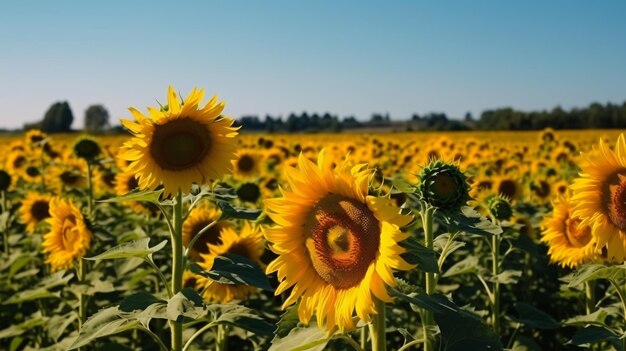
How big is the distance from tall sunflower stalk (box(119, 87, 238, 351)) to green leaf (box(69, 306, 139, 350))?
10.6 inches

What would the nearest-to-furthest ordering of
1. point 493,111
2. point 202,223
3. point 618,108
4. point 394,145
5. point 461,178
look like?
point 461,178, point 202,223, point 394,145, point 618,108, point 493,111

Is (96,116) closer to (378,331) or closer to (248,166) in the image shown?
(248,166)

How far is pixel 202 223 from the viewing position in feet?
15.3

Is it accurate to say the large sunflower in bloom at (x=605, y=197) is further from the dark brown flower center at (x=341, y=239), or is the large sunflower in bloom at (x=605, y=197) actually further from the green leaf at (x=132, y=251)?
the green leaf at (x=132, y=251)

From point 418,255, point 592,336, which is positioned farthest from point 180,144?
point 592,336

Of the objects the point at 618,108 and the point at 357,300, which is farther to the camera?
the point at 618,108

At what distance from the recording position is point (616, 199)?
2.94m

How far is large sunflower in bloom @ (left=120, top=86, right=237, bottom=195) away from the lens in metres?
2.95

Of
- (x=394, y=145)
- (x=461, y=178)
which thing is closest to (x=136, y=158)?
(x=461, y=178)

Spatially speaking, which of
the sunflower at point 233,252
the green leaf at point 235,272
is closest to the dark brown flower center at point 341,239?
the green leaf at point 235,272

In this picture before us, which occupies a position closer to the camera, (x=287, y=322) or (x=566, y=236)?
(x=287, y=322)

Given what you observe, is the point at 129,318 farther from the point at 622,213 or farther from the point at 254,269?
the point at 622,213

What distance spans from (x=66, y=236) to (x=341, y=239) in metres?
2.92

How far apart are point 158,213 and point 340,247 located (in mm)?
4872
